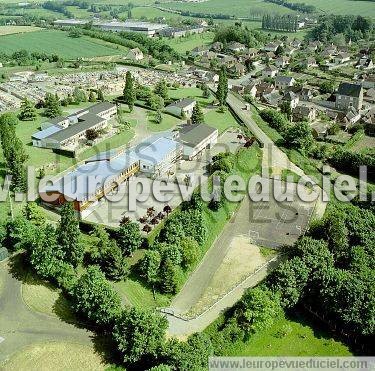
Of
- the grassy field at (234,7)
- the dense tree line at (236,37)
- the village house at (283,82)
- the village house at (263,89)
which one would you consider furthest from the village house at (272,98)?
the grassy field at (234,7)

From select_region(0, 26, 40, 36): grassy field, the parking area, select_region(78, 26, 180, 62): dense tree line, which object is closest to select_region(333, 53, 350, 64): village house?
select_region(78, 26, 180, 62): dense tree line

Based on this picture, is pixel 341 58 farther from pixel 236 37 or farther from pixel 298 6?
pixel 298 6

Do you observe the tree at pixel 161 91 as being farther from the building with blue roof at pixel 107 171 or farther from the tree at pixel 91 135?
the tree at pixel 91 135

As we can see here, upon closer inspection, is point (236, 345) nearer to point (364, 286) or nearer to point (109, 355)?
point (109, 355)

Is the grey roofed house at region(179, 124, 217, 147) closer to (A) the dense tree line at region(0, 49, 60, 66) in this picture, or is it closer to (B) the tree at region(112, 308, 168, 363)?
(B) the tree at region(112, 308, 168, 363)

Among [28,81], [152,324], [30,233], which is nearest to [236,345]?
[152,324]

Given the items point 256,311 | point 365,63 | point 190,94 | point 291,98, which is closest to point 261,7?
point 365,63
